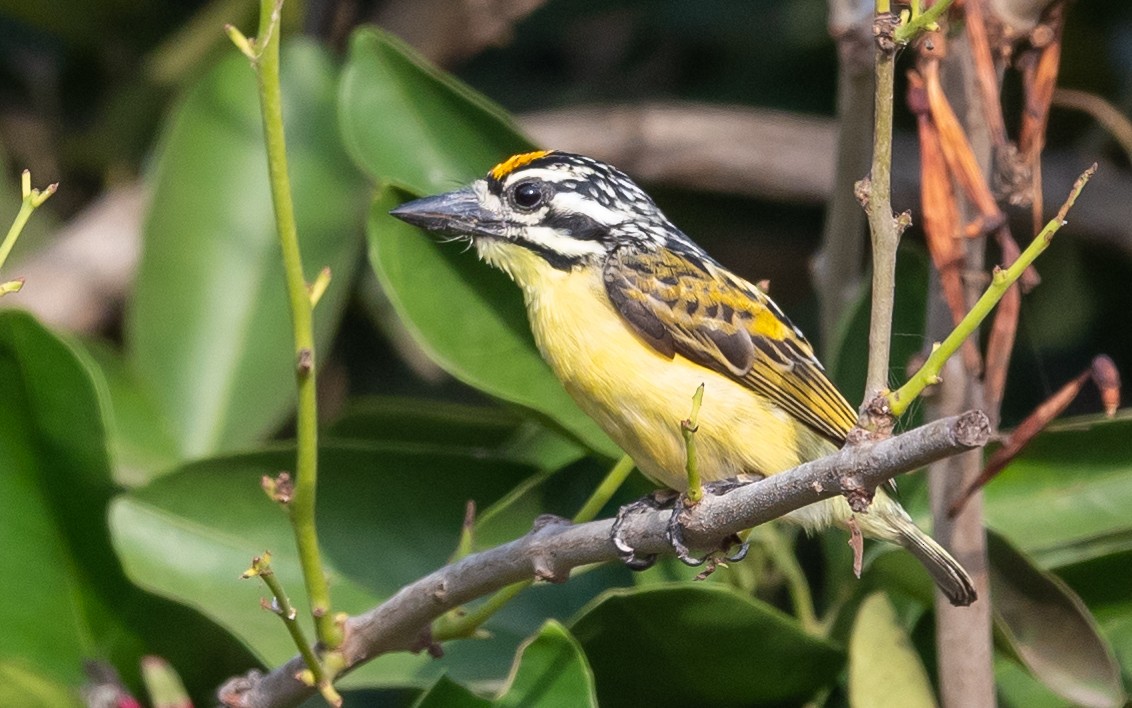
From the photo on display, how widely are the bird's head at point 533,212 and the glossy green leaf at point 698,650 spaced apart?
2.13 feet

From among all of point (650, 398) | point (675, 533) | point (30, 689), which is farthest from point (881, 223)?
point (30, 689)

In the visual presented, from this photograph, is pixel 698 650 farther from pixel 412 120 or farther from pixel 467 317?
pixel 412 120

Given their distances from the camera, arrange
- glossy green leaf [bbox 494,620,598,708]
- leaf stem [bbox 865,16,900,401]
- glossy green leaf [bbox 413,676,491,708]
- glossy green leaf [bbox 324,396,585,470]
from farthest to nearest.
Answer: glossy green leaf [bbox 324,396,585,470], glossy green leaf [bbox 413,676,491,708], glossy green leaf [bbox 494,620,598,708], leaf stem [bbox 865,16,900,401]

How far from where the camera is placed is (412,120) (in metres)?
3.25

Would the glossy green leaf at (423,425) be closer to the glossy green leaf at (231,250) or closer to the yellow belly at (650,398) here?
the glossy green leaf at (231,250)

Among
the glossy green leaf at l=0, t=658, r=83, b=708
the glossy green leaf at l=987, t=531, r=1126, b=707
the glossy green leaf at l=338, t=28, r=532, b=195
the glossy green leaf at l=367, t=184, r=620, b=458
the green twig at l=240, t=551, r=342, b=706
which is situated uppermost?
the glossy green leaf at l=338, t=28, r=532, b=195

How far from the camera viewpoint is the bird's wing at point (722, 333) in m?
2.69

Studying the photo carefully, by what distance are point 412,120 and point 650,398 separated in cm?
103

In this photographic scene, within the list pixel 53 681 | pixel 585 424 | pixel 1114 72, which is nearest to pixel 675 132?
pixel 1114 72

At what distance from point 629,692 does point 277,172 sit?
1206mm

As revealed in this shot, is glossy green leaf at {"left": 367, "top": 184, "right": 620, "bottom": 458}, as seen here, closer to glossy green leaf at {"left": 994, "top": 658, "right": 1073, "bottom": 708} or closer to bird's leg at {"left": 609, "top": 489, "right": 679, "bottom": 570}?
bird's leg at {"left": 609, "top": 489, "right": 679, "bottom": 570}

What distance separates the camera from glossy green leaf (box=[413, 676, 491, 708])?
7.82ft

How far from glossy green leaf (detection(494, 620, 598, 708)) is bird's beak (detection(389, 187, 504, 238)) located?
0.78 meters

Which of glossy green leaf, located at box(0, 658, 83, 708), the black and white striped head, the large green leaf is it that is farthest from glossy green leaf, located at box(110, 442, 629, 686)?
the black and white striped head
